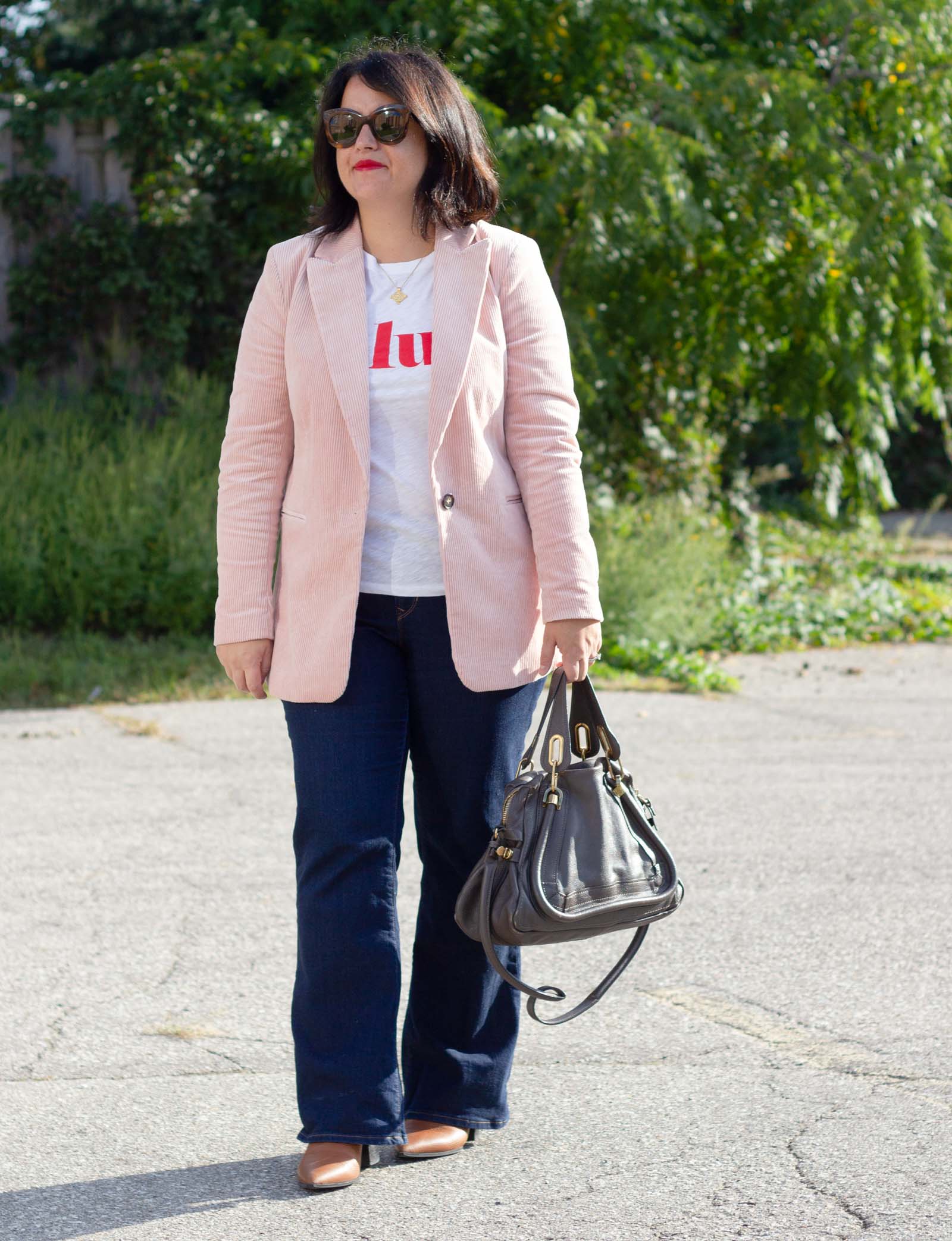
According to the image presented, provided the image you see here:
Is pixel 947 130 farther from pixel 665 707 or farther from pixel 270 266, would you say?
pixel 270 266

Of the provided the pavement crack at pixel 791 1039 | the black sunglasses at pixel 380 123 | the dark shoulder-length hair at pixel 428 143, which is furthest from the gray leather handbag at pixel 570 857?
the black sunglasses at pixel 380 123

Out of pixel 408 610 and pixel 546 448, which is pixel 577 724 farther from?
pixel 546 448

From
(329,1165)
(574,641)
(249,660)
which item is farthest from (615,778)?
(329,1165)

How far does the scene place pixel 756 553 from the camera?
1086cm

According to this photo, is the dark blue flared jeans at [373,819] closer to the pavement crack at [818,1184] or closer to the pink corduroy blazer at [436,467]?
the pink corduroy blazer at [436,467]

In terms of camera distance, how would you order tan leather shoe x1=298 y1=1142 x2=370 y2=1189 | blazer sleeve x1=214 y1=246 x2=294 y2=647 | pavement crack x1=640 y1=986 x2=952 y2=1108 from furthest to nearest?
1. pavement crack x1=640 y1=986 x2=952 y2=1108
2. blazer sleeve x1=214 y1=246 x2=294 y2=647
3. tan leather shoe x1=298 y1=1142 x2=370 y2=1189

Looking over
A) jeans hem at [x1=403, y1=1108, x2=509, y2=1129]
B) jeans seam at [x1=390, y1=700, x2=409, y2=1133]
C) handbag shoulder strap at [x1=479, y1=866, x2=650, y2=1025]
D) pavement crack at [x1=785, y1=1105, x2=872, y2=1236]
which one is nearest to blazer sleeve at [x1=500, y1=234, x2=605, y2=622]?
jeans seam at [x1=390, y1=700, x2=409, y2=1133]

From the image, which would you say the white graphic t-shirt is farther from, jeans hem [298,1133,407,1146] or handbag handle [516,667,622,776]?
jeans hem [298,1133,407,1146]

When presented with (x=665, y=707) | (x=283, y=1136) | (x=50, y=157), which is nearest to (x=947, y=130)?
(x=665, y=707)

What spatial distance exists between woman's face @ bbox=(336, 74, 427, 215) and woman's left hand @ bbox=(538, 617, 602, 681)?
85 cm

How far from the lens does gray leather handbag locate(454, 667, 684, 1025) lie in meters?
2.64

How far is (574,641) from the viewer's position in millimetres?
2803

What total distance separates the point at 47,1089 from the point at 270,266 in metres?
1.75

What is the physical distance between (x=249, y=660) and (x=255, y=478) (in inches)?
13.4
